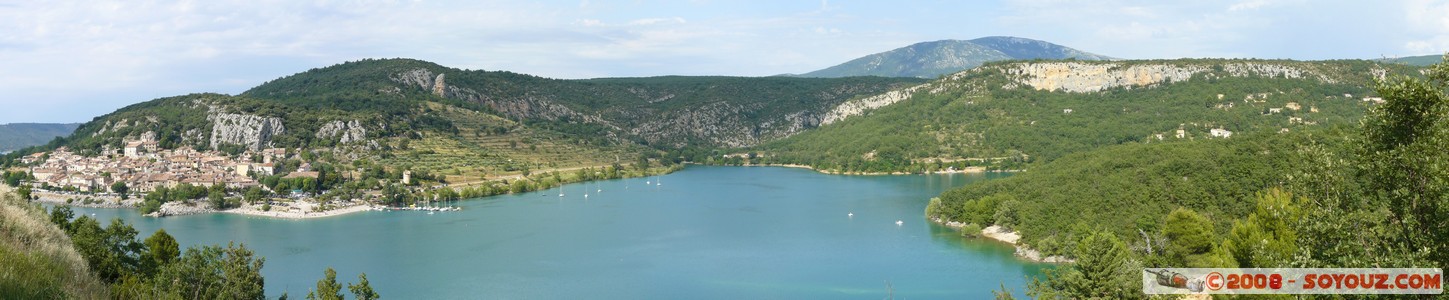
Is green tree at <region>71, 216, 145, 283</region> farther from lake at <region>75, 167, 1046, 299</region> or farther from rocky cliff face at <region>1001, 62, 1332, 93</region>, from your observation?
rocky cliff face at <region>1001, 62, 1332, 93</region>

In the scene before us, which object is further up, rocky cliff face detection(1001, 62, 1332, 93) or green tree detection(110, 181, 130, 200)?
rocky cliff face detection(1001, 62, 1332, 93)

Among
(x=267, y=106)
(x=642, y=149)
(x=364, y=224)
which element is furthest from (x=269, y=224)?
(x=642, y=149)

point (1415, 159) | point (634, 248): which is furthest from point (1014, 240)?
point (1415, 159)

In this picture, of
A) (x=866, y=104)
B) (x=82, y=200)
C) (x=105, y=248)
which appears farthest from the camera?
(x=866, y=104)

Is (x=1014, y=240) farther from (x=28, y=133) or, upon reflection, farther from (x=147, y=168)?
(x=28, y=133)

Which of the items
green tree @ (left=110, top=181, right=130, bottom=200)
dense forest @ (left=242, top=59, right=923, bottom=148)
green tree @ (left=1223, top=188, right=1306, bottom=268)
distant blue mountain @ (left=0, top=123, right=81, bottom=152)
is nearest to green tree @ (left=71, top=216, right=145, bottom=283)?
green tree @ (left=1223, top=188, right=1306, bottom=268)

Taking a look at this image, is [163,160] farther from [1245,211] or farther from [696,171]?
[1245,211]

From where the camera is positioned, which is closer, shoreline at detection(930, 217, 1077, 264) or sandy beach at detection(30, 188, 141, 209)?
shoreline at detection(930, 217, 1077, 264)
